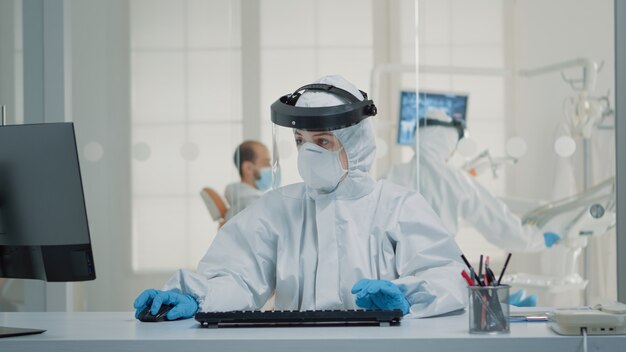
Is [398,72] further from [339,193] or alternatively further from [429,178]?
[339,193]

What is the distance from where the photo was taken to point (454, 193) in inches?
141

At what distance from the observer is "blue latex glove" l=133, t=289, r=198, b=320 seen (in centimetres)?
179

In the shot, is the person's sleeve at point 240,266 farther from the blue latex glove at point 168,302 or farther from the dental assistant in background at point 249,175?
the dental assistant in background at point 249,175

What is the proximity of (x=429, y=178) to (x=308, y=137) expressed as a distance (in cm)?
142

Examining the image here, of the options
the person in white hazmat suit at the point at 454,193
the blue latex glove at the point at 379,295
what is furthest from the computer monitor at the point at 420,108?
the blue latex glove at the point at 379,295

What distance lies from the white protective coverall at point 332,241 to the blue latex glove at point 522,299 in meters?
1.40

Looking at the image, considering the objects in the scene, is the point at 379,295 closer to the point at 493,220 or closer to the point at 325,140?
the point at 325,140

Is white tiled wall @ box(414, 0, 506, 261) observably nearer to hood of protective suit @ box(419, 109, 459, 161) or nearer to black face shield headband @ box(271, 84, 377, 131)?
hood of protective suit @ box(419, 109, 459, 161)

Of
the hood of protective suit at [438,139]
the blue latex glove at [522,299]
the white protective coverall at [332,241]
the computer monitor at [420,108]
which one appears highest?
the computer monitor at [420,108]

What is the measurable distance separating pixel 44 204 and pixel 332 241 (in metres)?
0.84

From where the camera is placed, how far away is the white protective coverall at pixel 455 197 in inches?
140

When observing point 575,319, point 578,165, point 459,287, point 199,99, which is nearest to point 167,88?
point 199,99

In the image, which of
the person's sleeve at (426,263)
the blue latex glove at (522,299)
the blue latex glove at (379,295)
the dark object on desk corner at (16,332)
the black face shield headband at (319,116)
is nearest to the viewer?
the dark object on desk corner at (16,332)

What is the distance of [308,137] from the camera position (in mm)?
2260
